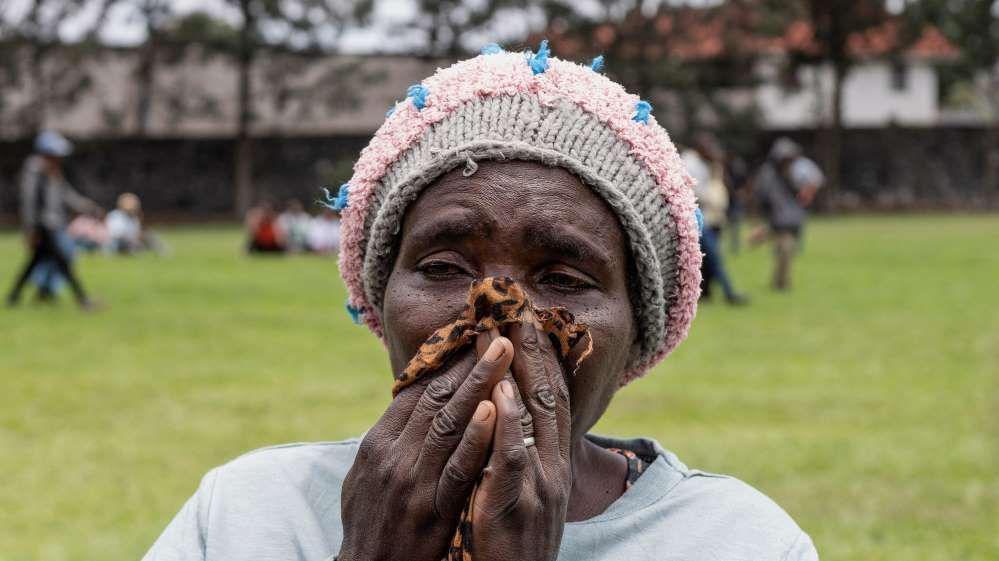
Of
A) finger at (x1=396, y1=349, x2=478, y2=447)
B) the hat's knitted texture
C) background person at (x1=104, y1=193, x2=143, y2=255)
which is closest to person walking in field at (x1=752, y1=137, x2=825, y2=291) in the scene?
the hat's knitted texture

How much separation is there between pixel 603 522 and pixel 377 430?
545 mm

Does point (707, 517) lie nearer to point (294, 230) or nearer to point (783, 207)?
point (783, 207)

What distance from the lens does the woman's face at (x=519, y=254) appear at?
7.05ft

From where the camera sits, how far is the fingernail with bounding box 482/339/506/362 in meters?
1.83

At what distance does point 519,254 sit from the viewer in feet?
7.05

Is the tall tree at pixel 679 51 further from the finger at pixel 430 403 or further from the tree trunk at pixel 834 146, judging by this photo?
the finger at pixel 430 403

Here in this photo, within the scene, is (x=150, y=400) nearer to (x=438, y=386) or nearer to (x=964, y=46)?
(x=438, y=386)

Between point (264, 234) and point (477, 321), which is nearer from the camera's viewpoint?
point (477, 321)

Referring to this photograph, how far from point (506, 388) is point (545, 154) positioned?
550 mm

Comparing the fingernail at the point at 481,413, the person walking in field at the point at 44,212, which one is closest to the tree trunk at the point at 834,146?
the person walking in field at the point at 44,212

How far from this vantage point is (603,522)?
2236 millimetres

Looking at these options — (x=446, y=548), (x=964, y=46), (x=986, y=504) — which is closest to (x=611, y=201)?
(x=446, y=548)

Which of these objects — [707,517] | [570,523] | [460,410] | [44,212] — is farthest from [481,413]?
[44,212]

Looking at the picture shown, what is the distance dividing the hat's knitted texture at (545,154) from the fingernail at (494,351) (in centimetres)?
47
